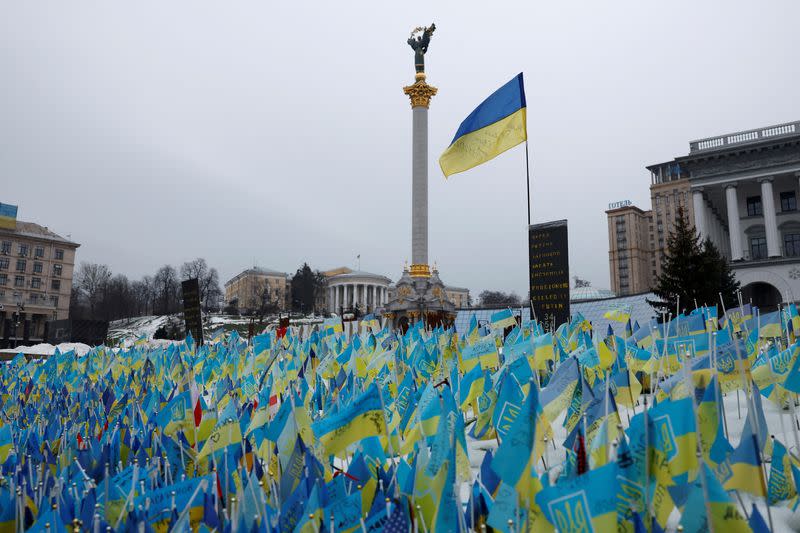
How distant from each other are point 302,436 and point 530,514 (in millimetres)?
1732

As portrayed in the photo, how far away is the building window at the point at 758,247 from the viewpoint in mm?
37344

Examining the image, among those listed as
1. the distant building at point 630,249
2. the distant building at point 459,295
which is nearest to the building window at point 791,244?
the distant building at point 630,249

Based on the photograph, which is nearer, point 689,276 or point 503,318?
point 503,318

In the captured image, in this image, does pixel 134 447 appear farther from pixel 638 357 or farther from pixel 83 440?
pixel 638 357

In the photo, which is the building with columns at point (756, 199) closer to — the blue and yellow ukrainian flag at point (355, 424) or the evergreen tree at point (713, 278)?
the evergreen tree at point (713, 278)

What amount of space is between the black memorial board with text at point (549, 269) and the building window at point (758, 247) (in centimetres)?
2974

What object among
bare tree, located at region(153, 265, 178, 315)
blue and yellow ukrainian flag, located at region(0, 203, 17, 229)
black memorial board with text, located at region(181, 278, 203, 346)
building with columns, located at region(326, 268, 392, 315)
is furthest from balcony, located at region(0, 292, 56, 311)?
black memorial board with text, located at region(181, 278, 203, 346)

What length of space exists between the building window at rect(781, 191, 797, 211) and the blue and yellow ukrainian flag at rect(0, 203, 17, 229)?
75.2 m

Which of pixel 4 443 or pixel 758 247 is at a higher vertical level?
pixel 758 247

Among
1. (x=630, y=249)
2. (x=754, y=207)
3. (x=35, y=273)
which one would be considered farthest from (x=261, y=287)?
(x=754, y=207)

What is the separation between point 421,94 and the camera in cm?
3603

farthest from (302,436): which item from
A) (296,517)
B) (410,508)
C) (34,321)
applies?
(34,321)

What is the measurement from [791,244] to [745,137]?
784cm

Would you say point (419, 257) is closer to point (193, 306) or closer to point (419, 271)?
point (419, 271)
